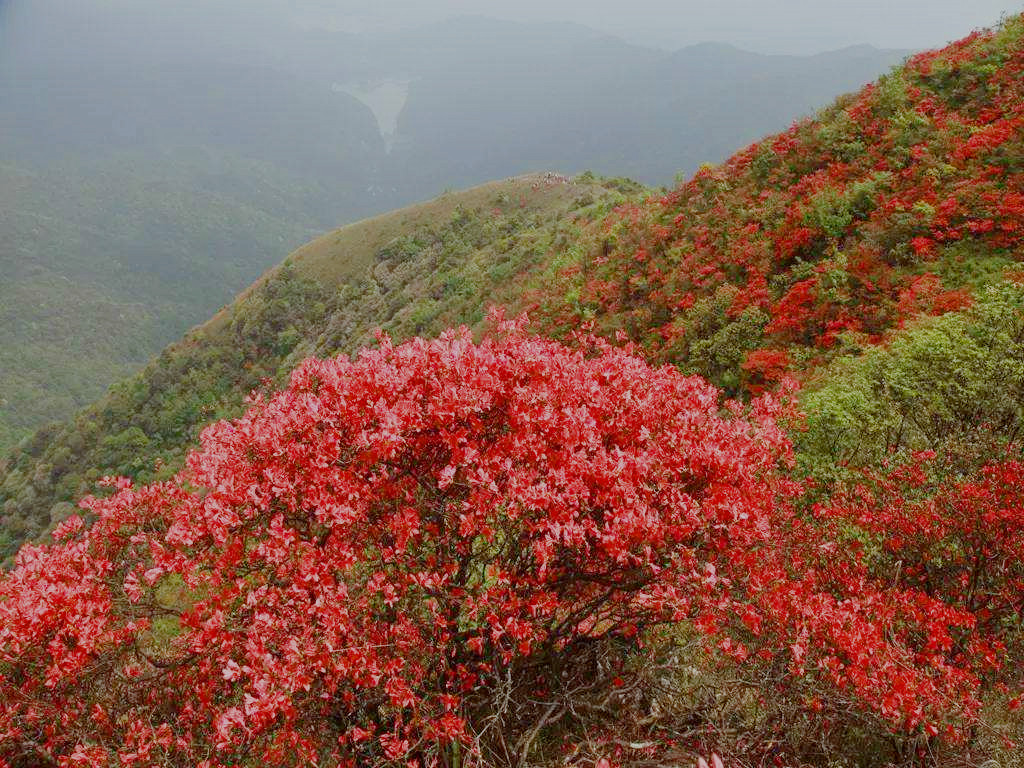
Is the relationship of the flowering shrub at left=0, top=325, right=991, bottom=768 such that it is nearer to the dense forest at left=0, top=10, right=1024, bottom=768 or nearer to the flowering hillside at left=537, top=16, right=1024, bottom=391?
the dense forest at left=0, top=10, right=1024, bottom=768

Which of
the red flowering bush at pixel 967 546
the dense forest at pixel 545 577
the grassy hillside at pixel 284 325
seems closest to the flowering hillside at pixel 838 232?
the dense forest at pixel 545 577

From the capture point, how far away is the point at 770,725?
5.36 meters

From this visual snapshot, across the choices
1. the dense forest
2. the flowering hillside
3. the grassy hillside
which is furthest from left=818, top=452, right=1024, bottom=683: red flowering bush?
the grassy hillside

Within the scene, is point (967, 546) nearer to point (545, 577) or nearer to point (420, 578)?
point (545, 577)

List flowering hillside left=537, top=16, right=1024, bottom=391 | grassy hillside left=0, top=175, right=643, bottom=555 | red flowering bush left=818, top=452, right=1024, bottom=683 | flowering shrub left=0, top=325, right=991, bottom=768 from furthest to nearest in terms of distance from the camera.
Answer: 1. grassy hillside left=0, top=175, right=643, bottom=555
2. flowering hillside left=537, top=16, right=1024, bottom=391
3. red flowering bush left=818, top=452, right=1024, bottom=683
4. flowering shrub left=0, top=325, right=991, bottom=768

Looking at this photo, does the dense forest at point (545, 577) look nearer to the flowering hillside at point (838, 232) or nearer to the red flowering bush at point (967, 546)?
the red flowering bush at point (967, 546)

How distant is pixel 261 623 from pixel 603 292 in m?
18.5

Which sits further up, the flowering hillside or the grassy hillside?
the flowering hillside

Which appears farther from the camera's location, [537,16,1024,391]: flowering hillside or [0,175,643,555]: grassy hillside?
[0,175,643,555]: grassy hillside

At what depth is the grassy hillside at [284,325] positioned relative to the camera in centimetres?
5488

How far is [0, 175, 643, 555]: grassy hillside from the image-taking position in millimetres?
54875

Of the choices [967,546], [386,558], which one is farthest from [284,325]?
[967,546]

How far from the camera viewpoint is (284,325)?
228ft

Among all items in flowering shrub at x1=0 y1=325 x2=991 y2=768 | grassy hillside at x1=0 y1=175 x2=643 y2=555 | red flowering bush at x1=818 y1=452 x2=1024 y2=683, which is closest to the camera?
flowering shrub at x1=0 y1=325 x2=991 y2=768
